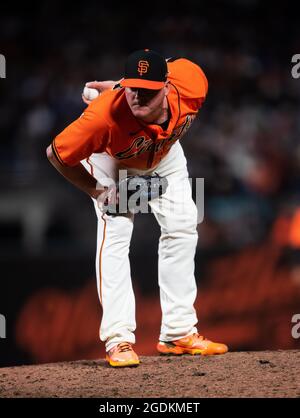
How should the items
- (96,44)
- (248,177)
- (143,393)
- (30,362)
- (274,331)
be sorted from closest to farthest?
(143,393)
(30,362)
(274,331)
(248,177)
(96,44)

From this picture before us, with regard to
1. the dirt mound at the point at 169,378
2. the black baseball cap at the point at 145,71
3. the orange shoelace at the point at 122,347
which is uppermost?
the black baseball cap at the point at 145,71

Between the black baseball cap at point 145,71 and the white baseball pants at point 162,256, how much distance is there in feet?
2.19

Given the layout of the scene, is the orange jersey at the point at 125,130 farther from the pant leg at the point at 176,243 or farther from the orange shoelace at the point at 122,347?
the orange shoelace at the point at 122,347

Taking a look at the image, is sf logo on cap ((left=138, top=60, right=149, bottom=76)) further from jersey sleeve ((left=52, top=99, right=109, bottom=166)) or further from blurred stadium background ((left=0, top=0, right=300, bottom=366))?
blurred stadium background ((left=0, top=0, right=300, bottom=366))

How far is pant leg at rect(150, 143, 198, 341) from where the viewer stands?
523 cm

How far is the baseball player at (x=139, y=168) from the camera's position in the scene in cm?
465

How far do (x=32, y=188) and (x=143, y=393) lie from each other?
564 cm

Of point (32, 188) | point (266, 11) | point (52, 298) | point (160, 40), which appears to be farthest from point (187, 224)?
point (266, 11)

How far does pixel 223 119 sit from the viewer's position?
11203 millimetres

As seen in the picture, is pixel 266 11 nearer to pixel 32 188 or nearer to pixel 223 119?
pixel 223 119

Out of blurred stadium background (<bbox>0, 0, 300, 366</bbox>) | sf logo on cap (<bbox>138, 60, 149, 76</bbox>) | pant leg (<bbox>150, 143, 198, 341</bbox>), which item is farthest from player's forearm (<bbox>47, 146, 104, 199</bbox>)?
blurred stadium background (<bbox>0, 0, 300, 366</bbox>)

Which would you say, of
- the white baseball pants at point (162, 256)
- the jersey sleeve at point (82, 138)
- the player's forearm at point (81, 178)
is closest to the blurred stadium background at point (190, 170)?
the white baseball pants at point (162, 256)

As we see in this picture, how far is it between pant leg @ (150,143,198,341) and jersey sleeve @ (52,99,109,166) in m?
0.64

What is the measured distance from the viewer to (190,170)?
33.2 feet
